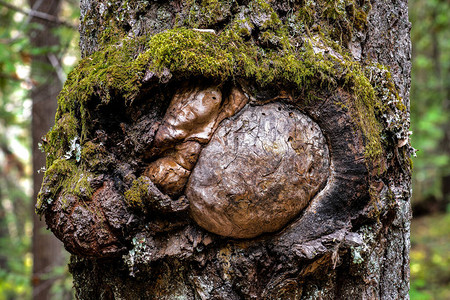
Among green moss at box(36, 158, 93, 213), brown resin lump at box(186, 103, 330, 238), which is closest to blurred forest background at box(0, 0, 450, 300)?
brown resin lump at box(186, 103, 330, 238)

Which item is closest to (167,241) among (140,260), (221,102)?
(140,260)

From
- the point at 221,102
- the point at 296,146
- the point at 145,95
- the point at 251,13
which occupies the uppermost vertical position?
the point at 251,13

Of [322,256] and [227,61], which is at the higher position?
[227,61]

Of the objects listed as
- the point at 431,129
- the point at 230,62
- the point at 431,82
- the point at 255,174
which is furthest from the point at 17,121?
the point at 431,82

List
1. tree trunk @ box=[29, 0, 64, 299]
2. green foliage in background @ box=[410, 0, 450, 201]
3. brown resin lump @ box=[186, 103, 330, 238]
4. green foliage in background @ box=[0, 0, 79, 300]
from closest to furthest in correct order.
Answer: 1. brown resin lump @ box=[186, 103, 330, 238]
2. green foliage in background @ box=[0, 0, 79, 300]
3. tree trunk @ box=[29, 0, 64, 299]
4. green foliage in background @ box=[410, 0, 450, 201]

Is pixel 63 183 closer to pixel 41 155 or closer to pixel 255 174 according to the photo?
pixel 255 174

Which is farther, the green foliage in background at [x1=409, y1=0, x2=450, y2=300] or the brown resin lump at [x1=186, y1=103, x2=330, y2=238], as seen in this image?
the green foliage in background at [x1=409, y1=0, x2=450, y2=300]

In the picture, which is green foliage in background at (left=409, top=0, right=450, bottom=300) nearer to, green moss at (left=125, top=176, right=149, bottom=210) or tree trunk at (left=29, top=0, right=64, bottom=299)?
green moss at (left=125, top=176, right=149, bottom=210)

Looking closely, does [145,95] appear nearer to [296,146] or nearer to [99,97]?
[99,97]
